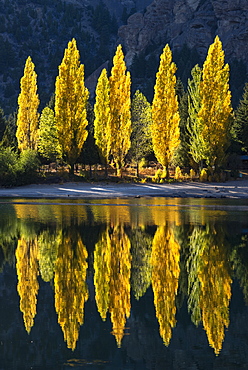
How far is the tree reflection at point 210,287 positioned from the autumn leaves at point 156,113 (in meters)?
33.8

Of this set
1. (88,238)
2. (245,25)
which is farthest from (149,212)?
(245,25)

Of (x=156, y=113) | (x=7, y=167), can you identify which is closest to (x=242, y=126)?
(x=156, y=113)

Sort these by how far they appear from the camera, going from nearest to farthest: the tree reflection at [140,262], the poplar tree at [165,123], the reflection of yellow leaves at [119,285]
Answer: the reflection of yellow leaves at [119,285] < the tree reflection at [140,262] < the poplar tree at [165,123]

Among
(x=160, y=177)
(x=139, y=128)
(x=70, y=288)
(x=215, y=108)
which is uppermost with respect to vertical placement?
(x=215, y=108)

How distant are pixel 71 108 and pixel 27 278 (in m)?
40.6

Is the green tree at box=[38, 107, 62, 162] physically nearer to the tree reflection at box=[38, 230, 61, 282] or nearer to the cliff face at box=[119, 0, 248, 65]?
the tree reflection at box=[38, 230, 61, 282]

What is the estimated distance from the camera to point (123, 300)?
895 cm

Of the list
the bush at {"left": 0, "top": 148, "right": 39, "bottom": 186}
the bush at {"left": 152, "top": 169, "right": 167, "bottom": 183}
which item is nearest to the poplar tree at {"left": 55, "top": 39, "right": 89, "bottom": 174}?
the bush at {"left": 0, "top": 148, "right": 39, "bottom": 186}

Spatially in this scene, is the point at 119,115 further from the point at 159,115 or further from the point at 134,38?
the point at 134,38

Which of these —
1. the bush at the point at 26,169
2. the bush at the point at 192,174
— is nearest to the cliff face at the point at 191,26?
the bush at the point at 192,174

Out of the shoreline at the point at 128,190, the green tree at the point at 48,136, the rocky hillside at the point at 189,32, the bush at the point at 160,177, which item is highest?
the rocky hillside at the point at 189,32

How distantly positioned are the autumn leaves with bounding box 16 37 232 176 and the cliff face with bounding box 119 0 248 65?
8103 centimetres

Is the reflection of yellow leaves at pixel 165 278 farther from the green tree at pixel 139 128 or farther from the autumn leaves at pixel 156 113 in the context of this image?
the green tree at pixel 139 128

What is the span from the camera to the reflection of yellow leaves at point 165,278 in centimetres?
788
